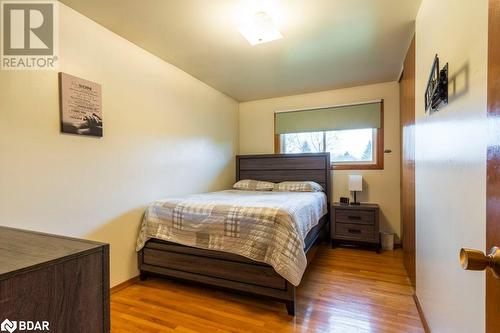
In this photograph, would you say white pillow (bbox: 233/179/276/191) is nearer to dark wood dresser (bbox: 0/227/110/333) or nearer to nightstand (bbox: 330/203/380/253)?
nightstand (bbox: 330/203/380/253)

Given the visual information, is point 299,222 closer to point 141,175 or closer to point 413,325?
point 413,325

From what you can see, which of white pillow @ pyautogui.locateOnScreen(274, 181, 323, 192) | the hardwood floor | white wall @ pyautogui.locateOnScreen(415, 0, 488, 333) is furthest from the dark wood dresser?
white pillow @ pyautogui.locateOnScreen(274, 181, 323, 192)

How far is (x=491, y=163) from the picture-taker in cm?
56

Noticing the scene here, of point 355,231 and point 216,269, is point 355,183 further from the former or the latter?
point 216,269

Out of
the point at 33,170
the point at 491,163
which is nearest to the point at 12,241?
the point at 33,170

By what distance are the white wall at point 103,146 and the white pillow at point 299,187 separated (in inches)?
48.2

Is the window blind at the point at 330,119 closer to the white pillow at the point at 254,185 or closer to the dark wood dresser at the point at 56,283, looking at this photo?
the white pillow at the point at 254,185

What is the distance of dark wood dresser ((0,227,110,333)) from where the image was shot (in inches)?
27.6

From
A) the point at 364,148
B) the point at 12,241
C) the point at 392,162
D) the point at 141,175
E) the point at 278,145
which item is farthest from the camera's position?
the point at 278,145

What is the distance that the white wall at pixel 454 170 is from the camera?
833 millimetres

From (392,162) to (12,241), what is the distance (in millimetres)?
3857

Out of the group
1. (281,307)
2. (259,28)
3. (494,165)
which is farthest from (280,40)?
(281,307)
